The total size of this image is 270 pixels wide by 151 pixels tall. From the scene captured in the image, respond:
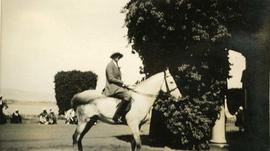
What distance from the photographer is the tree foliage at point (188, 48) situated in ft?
28.7

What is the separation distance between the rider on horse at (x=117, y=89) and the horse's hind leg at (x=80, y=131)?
0.44 metres

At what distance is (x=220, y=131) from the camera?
917cm

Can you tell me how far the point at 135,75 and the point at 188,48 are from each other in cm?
106

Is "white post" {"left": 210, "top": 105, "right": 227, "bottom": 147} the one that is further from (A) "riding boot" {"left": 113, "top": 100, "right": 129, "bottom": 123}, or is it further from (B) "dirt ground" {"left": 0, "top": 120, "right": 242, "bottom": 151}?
(A) "riding boot" {"left": 113, "top": 100, "right": 129, "bottom": 123}

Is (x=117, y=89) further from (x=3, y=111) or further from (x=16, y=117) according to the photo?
(x=3, y=111)

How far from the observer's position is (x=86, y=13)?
8656 mm

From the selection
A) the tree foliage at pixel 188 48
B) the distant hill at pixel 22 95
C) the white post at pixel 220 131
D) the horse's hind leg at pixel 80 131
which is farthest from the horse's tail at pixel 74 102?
the white post at pixel 220 131

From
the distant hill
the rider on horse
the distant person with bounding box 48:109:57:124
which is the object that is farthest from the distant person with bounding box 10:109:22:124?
the rider on horse

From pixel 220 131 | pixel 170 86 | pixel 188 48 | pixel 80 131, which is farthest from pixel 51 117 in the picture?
pixel 220 131

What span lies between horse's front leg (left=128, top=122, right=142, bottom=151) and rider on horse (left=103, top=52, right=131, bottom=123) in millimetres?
225

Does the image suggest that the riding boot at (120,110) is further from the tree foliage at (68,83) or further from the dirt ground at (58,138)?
the tree foliage at (68,83)

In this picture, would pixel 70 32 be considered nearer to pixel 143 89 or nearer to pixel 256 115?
pixel 143 89

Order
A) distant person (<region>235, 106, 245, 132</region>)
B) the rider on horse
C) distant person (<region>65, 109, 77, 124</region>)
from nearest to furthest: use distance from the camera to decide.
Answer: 1. the rider on horse
2. distant person (<region>65, 109, 77, 124</region>)
3. distant person (<region>235, 106, 245, 132</region>)

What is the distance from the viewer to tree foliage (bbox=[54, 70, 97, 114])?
27.6 feet
